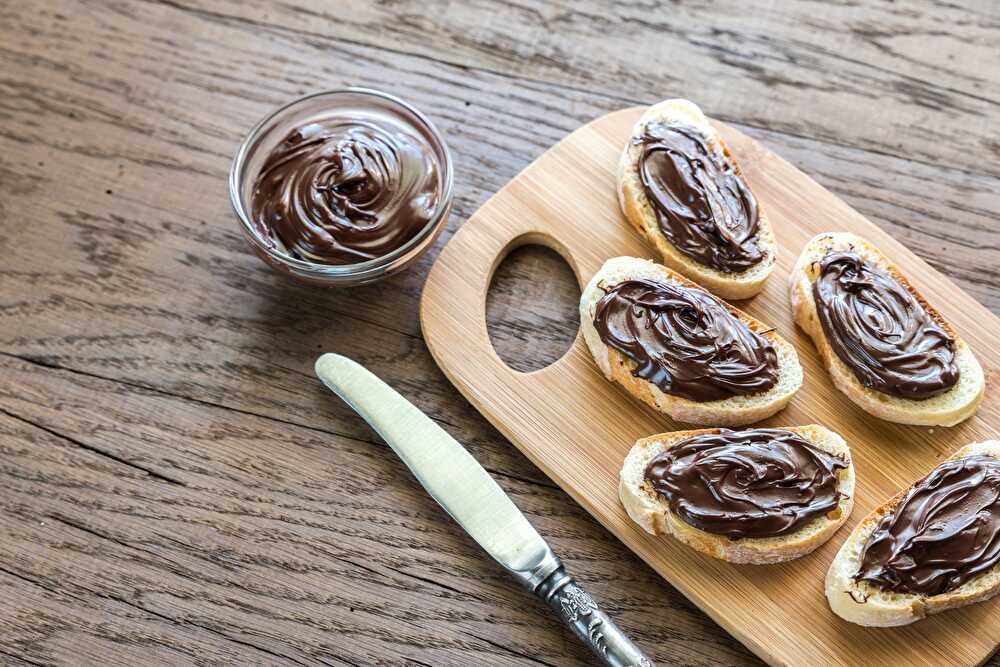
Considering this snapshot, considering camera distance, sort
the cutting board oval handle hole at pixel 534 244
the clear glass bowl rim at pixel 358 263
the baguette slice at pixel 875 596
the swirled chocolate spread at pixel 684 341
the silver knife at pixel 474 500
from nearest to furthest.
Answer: the baguette slice at pixel 875 596 → the silver knife at pixel 474 500 → the swirled chocolate spread at pixel 684 341 → the clear glass bowl rim at pixel 358 263 → the cutting board oval handle hole at pixel 534 244

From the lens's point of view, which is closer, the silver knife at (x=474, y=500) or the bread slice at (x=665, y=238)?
the silver knife at (x=474, y=500)

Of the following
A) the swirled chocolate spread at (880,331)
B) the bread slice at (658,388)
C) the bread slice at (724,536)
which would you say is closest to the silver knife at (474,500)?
the bread slice at (724,536)

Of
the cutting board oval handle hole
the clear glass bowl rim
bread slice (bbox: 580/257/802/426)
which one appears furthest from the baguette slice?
the clear glass bowl rim

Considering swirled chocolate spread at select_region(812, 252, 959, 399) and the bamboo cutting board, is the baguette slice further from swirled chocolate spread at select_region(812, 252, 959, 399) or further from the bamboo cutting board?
swirled chocolate spread at select_region(812, 252, 959, 399)

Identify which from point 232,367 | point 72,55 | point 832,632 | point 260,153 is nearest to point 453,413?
point 232,367

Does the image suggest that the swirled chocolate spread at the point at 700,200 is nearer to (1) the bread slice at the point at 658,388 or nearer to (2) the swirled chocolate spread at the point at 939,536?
(1) the bread slice at the point at 658,388

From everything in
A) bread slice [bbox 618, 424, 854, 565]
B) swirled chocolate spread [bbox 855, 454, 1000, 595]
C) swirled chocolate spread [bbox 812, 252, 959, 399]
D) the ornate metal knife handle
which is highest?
swirled chocolate spread [bbox 812, 252, 959, 399]

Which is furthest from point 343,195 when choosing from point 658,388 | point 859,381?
point 859,381
